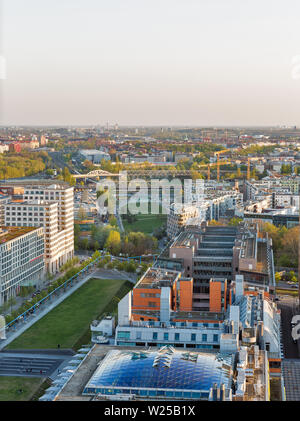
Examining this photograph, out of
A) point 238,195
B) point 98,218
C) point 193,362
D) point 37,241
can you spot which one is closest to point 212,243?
point 37,241

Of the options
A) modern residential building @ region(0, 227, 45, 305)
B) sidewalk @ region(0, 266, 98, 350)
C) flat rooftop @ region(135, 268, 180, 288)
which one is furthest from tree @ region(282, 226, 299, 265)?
modern residential building @ region(0, 227, 45, 305)

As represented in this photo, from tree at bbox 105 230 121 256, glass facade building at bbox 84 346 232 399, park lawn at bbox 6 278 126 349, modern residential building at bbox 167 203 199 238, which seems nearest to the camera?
glass facade building at bbox 84 346 232 399

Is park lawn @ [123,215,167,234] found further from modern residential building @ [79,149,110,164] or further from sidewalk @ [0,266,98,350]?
modern residential building @ [79,149,110,164]

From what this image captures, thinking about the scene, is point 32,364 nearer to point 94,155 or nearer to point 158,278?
point 158,278

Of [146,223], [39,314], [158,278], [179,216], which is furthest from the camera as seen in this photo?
[146,223]

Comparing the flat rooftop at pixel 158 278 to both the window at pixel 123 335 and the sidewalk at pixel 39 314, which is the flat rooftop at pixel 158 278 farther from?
the sidewalk at pixel 39 314

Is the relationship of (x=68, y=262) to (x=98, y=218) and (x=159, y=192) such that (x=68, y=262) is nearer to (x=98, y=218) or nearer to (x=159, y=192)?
(x=98, y=218)

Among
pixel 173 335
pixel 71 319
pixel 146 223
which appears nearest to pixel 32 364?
pixel 71 319
